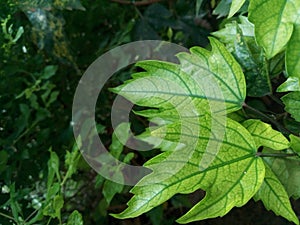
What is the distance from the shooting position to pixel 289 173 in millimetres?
489

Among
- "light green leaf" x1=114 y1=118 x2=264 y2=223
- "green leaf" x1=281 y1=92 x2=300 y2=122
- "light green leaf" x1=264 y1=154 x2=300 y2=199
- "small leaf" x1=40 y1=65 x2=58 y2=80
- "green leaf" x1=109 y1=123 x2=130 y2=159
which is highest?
"green leaf" x1=281 y1=92 x2=300 y2=122

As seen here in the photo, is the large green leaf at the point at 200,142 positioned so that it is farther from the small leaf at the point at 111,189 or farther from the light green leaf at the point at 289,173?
the small leaf at the point at 111,189

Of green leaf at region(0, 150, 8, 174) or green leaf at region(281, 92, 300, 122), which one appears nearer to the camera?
green leaf at region(281, 92, 300, 122)

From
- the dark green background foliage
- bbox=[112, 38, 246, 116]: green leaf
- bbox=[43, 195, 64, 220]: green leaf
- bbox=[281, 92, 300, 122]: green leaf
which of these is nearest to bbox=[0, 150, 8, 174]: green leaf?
the dark green background foliage

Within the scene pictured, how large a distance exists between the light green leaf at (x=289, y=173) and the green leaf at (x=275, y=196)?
3cm

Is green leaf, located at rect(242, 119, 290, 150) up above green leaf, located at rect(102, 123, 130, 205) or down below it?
above

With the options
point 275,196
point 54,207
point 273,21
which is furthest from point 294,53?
point 54,207

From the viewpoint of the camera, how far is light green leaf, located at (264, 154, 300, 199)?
484 millimetres

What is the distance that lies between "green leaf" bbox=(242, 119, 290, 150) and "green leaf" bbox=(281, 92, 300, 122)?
2 cm

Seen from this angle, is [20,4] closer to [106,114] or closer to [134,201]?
[106,114]

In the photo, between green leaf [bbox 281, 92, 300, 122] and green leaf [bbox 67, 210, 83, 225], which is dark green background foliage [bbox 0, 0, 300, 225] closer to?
green leaf [bbox 67, 210, 83, 225]

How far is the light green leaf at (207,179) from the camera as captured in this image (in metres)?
0.40

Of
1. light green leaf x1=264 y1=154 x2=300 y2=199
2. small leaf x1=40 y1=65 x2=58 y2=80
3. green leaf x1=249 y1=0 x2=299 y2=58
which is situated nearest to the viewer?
green leaf x1=249 y1=0 x2=299 y2=58

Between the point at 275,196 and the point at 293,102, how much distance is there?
84 mm
